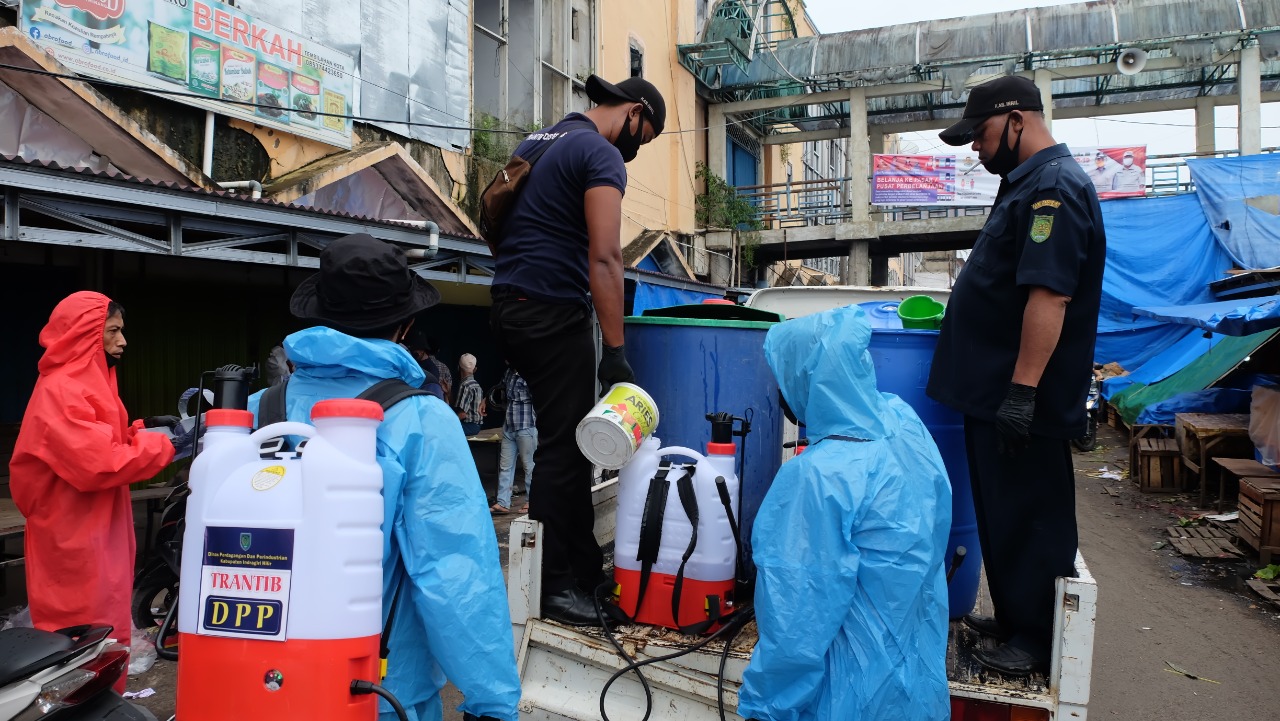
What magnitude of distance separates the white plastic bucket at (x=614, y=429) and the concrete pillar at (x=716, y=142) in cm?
1858

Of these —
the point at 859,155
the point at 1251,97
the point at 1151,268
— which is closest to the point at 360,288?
the point at 1151,268

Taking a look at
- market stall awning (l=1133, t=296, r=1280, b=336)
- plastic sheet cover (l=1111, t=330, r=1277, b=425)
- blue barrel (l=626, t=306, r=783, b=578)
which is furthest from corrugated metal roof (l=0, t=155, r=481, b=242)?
plastic sheet cover (l=1111, t=330, r=1277, b=425)

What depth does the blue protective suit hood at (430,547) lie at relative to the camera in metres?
1.70

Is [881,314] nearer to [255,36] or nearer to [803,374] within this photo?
[803,374]

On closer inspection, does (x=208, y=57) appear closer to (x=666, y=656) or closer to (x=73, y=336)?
(x=73, y=336)

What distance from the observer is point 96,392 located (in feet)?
11.8

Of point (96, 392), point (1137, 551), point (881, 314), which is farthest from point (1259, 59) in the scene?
point (96, 392)

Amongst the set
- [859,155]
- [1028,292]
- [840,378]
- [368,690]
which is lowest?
[368,690]

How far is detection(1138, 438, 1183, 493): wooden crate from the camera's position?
10.1 m

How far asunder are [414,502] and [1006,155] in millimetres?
2260

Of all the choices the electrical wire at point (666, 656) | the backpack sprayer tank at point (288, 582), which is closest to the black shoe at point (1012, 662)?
the electrical wire at point (666, 656)

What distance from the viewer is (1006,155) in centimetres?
287

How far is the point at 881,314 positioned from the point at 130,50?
A: 21.9ft

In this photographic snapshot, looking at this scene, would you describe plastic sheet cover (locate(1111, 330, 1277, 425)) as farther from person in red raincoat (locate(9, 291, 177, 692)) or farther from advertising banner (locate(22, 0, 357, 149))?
person in red raincoat (locate(9, 291, 177, 692))
